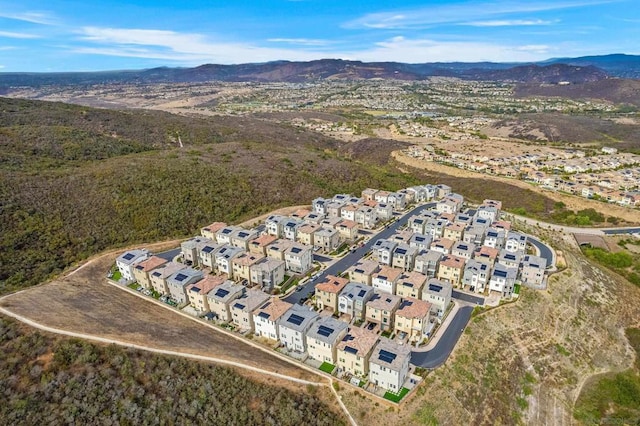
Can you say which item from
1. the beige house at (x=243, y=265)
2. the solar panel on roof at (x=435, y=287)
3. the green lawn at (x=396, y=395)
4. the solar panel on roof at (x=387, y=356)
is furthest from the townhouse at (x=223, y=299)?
the solar panel on roof at (x=435, y=287)

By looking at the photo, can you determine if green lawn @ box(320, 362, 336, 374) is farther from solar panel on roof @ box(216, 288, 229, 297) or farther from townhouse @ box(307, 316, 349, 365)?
solar panel on roof @ box(216, 288, 229, 297)

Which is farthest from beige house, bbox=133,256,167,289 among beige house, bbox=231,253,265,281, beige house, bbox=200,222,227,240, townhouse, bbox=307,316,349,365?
townhouse, bbox=307,316,349,365

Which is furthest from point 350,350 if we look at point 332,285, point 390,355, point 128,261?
point 128,261

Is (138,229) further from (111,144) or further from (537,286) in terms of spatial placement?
(537,286)

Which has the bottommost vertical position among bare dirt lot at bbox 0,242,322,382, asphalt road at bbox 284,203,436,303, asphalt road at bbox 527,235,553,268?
asphalt road at bbox 527,235,553,268

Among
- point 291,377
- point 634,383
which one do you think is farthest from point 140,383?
point 634,383
